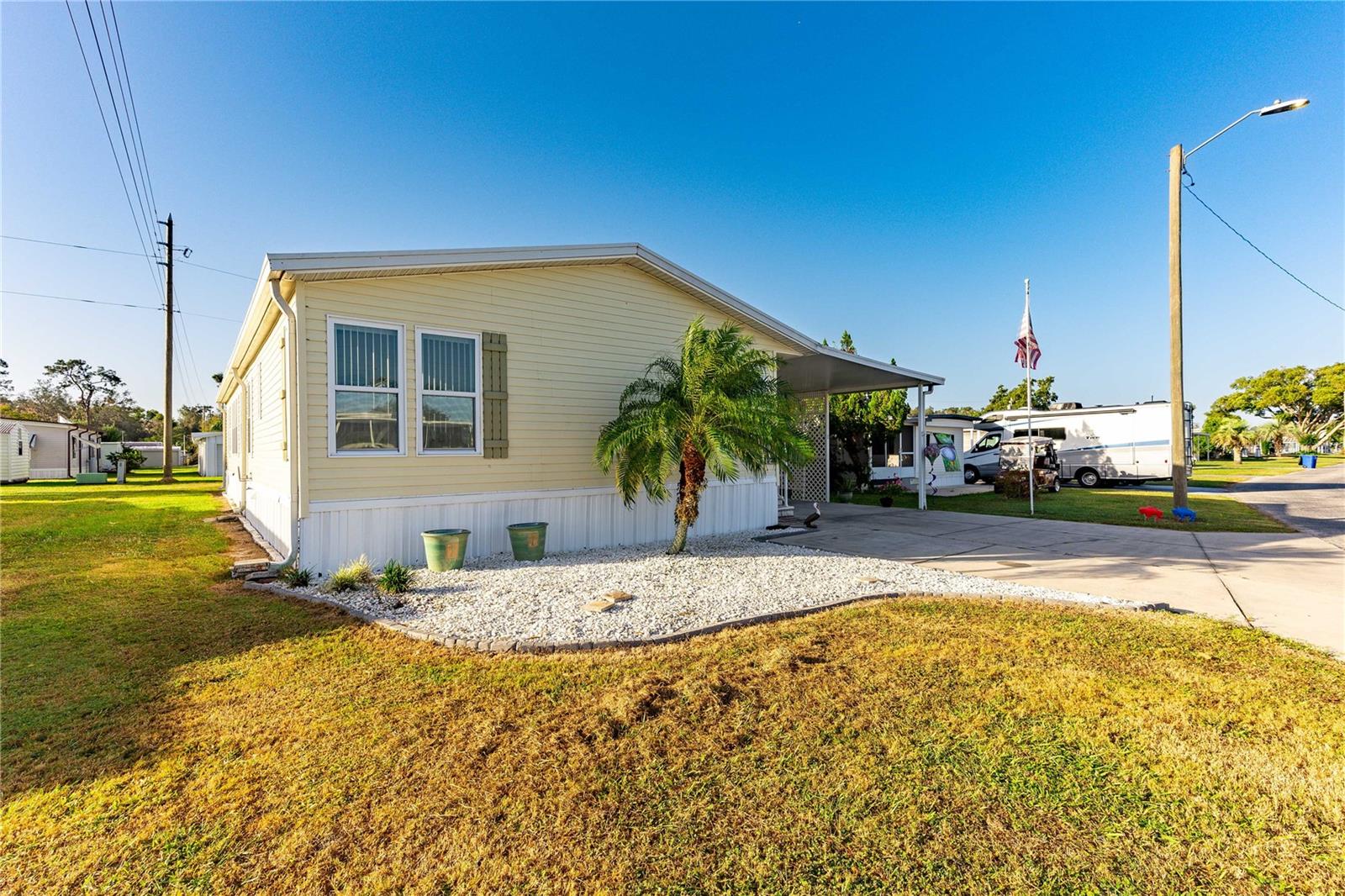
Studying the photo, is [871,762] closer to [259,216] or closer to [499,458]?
[499,458]

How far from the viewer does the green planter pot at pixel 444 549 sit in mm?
6492

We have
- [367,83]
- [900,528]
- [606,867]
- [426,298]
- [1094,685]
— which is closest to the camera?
[606,867]

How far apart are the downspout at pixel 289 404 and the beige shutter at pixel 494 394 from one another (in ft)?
6.57

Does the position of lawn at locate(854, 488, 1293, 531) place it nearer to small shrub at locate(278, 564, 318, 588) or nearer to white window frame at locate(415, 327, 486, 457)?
white window frame at locate(415, 327, 486, 457)

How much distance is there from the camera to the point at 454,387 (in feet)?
23.5

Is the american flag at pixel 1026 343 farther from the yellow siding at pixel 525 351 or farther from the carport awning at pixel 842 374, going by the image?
the yellow siding at pixel 525 351

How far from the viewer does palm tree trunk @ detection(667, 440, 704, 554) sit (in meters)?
7.41

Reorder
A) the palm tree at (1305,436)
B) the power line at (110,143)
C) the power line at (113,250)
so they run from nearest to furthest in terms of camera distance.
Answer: the power line at (110,143), the power line at (113,250), the palm tree at (1305,436)

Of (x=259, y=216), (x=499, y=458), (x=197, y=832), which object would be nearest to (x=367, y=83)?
(x=259, y=216)

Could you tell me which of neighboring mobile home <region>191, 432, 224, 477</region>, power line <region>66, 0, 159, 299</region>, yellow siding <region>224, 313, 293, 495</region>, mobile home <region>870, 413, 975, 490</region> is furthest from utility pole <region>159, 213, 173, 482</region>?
mobile home <region>870, 413, 975, 490</region>

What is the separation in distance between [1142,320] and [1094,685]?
653 inches

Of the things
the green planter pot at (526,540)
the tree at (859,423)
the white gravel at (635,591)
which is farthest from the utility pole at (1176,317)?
the green planter pot at (526,540)

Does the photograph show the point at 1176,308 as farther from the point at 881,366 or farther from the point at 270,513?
the point at 270,513

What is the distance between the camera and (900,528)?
1037cm
